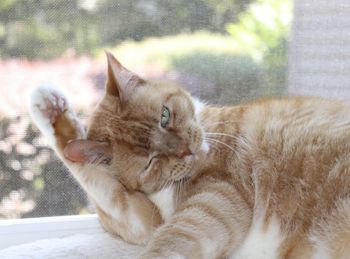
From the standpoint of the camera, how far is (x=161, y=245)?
1.40 metres

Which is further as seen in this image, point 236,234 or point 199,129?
point 199,129

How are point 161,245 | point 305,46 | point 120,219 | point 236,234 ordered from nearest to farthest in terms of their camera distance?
point 161,245, point 236,234, point 120,219, point 305,46

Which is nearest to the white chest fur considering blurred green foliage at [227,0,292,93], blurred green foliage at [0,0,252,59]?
blurred green foliage at [0,0,252,59]

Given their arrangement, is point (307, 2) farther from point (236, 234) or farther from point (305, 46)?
point (236, 234)

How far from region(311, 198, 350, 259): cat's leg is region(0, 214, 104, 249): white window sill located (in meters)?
0.77

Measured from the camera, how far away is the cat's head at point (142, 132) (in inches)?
63.6

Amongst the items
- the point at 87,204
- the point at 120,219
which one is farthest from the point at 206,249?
the point at 87,204

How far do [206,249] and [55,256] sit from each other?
1.39 ft

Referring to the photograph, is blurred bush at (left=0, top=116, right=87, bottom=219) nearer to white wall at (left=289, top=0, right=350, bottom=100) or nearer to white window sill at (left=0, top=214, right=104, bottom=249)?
white window sill at (left=0, top=214, right=104, bottom=249)

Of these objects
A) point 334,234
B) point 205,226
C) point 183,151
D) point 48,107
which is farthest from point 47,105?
point 334,234

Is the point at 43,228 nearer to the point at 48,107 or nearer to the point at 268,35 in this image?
the point at 48,107

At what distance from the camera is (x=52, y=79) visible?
6.41 ft

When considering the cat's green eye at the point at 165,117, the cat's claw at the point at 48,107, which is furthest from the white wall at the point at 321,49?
the cat's claw at the point at 48,107

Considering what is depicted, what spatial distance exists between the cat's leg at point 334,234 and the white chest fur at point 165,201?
0.39 m
